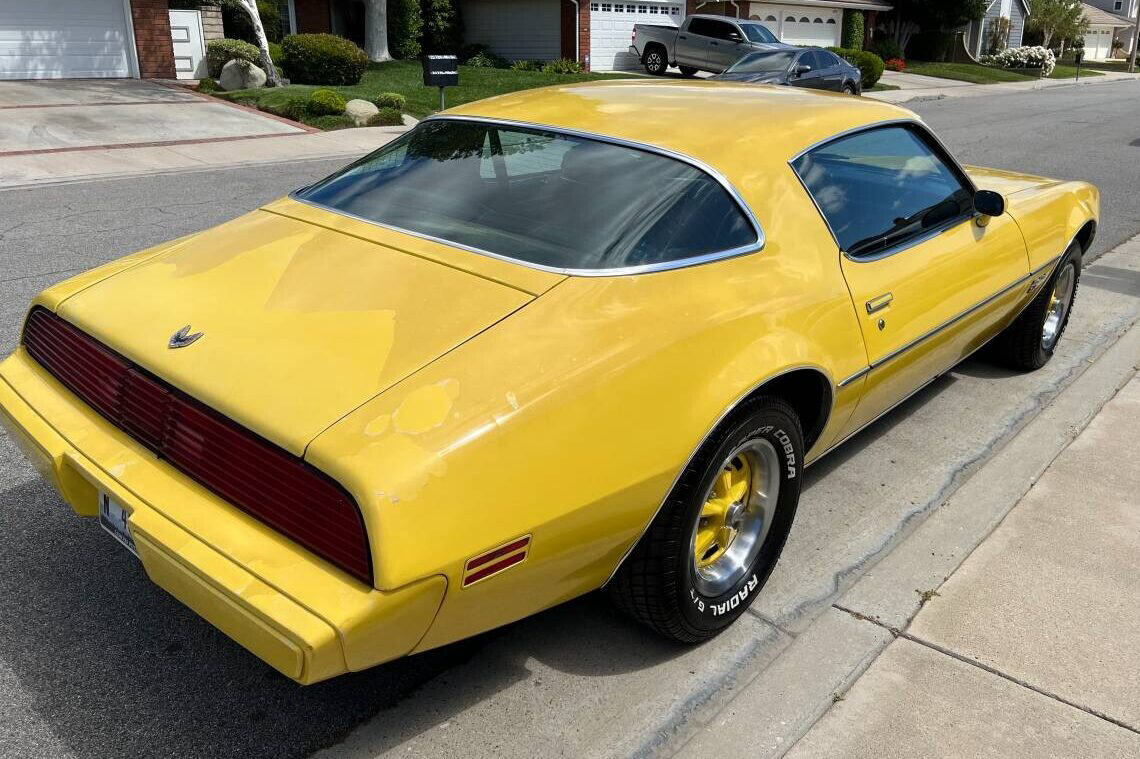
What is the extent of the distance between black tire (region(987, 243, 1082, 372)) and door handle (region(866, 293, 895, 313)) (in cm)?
175

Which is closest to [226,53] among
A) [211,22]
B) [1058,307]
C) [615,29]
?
[211,22]

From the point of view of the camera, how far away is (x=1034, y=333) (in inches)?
193

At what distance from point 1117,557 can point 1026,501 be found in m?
Result: 0.43

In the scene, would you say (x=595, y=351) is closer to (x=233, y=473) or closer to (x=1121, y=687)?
(x=233, y=473)

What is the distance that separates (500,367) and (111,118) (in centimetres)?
1529

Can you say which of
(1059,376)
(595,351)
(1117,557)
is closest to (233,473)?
(595,351)

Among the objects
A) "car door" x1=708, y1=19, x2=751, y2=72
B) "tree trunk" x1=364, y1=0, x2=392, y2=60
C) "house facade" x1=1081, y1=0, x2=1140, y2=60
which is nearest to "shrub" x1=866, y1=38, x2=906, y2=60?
"car door" x1=708, y1=19, x2=751, y2=72

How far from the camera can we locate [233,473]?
226 cm

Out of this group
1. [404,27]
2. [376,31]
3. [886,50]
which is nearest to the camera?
[376,31]

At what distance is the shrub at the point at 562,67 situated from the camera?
24844 mm

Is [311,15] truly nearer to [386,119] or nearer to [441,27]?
[441,27]

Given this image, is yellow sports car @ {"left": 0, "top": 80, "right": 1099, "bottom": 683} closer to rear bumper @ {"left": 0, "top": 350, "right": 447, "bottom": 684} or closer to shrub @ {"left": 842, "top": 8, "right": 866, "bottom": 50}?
rear bumper @ {"left": 0, "top": 350, "right": 447, "bottom": 684}

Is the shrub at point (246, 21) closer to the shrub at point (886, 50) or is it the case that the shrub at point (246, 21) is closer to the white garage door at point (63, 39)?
the white garage door at point (63, 39)

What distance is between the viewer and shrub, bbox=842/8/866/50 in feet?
114
